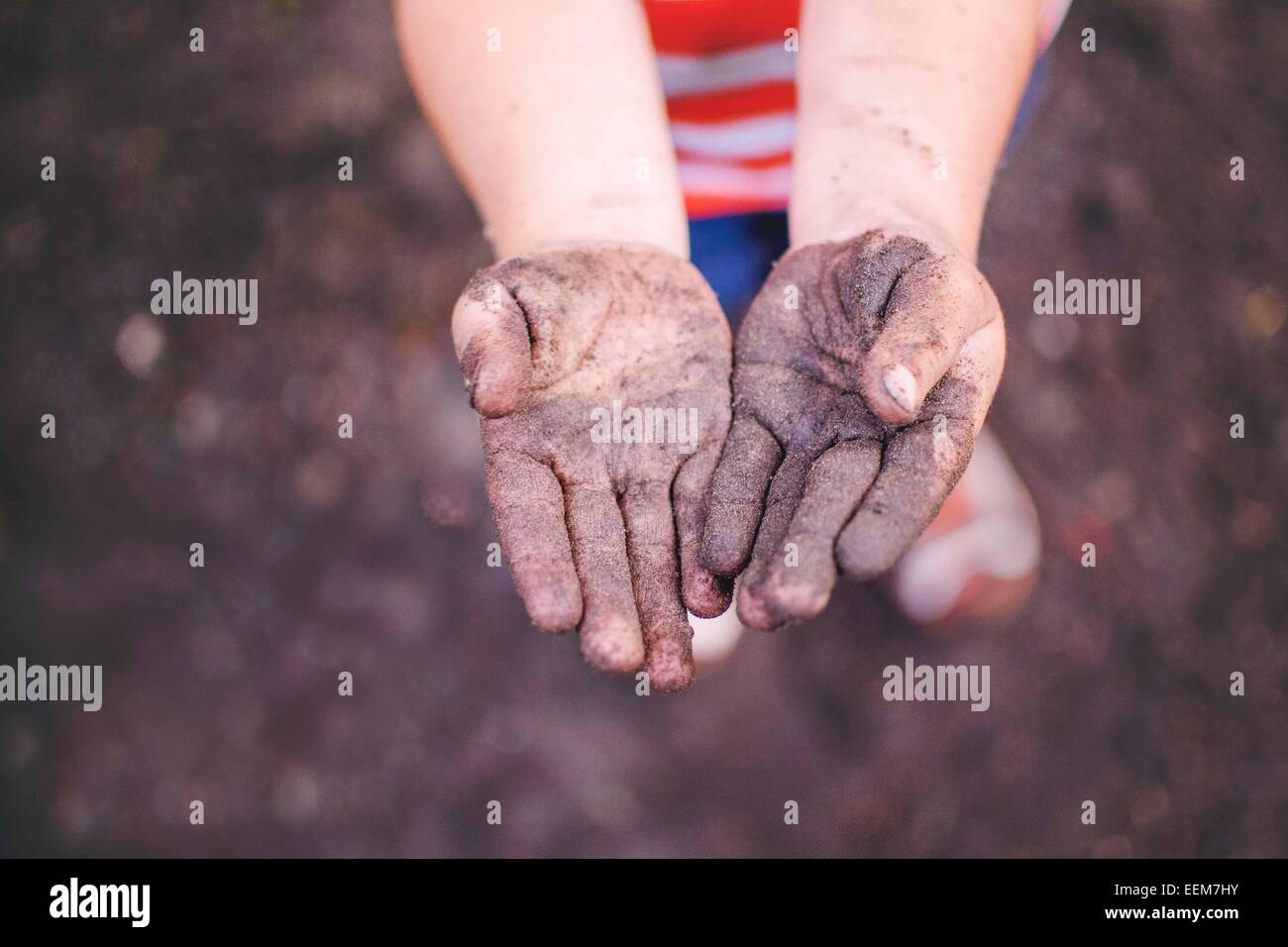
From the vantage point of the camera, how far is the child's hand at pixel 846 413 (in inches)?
44.2

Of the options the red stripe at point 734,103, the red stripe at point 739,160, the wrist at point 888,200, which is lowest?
the wrist at point 888,200

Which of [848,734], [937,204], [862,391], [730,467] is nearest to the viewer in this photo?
[862,391]

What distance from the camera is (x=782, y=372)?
1361 millimetres

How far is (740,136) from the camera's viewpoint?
5.73 ft

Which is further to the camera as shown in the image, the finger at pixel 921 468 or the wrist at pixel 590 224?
the wrist at pixel 590 224

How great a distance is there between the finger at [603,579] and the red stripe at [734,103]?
840 mm

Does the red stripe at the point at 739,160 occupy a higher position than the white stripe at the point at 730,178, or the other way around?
the red stripe at the point at 739,160

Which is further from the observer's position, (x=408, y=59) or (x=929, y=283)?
(x=408, y=59)

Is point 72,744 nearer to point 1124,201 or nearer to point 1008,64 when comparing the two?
point 1008,64

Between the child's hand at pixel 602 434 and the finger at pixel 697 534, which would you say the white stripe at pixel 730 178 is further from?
the finger at pixel 697 534

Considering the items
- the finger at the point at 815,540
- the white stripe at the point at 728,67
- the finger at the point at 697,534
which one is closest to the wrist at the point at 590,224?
the white stripe at the point at 728,67

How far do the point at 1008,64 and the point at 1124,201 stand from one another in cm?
119

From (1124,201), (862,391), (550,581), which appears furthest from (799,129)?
(1124,201)

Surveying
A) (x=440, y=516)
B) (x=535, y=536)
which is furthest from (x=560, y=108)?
(x=440, y=516)
